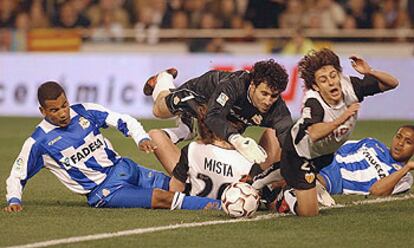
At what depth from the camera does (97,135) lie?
33.4 ft

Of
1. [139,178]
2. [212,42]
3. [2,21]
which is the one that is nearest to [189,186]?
[139,178]

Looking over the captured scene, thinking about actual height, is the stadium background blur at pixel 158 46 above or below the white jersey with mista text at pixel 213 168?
below

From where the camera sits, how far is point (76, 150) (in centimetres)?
1004

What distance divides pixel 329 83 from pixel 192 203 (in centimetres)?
159

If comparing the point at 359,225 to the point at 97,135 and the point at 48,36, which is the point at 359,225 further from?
the point at 48,36

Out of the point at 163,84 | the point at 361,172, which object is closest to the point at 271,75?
the point at 361,172

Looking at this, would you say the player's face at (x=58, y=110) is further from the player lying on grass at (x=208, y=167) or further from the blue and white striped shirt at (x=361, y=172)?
the blue and white striped shirt at (x=361, y=172)

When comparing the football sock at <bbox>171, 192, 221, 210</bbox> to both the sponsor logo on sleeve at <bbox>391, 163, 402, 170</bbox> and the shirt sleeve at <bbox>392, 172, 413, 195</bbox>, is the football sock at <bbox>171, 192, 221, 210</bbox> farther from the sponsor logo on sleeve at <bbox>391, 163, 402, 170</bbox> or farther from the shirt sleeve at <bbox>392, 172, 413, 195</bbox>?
the sponsor logo on sleeve at <bbox>391, 163, 402, 170</bbox>

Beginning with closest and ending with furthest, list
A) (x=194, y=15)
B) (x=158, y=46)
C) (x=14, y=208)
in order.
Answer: (x=14, y=208)
(x=158, y=46)
(x=194, y=15)

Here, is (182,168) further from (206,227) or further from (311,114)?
(311,114)

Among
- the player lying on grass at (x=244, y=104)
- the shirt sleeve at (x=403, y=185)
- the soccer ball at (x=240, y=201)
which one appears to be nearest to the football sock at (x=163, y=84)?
the player lying on grass at (x=244, y=104)

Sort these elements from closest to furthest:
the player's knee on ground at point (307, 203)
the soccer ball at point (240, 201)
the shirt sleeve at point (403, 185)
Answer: the soccer ball at point (240, 201), the player's knee on ground at point (307, 203), the shirt sleeve at point (403, 185)

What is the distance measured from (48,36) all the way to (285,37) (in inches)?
172

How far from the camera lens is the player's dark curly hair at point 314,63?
9.64 m
